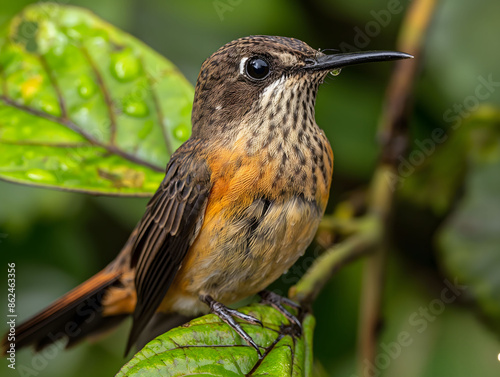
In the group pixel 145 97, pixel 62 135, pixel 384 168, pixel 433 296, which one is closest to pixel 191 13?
pixel 145 97

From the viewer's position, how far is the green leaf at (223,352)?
1959 mm

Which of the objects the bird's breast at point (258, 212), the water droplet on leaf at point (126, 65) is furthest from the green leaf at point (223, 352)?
the water droplet on leaf at point (126, 65)

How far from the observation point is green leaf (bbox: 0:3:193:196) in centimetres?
316

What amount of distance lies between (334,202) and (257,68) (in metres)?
1.41

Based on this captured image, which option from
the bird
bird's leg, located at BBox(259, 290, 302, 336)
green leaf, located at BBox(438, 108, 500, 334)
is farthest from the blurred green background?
the bird

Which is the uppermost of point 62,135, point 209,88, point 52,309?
point 209,88

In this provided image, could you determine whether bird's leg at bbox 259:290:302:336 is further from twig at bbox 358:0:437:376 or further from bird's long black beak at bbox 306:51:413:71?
bird's long black beak at bbox 306:51:413:71

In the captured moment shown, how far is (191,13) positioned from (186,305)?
1.92 meters

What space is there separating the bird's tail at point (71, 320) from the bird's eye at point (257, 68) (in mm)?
1381

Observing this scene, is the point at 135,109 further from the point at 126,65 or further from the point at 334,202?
the point at 334,202

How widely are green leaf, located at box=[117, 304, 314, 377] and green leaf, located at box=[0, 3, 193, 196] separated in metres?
1.02

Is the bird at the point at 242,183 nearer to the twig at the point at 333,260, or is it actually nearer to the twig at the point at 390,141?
the twig at the point at 333,260

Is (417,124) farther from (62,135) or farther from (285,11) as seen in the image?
(62,135)

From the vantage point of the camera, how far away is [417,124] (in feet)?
12.8
